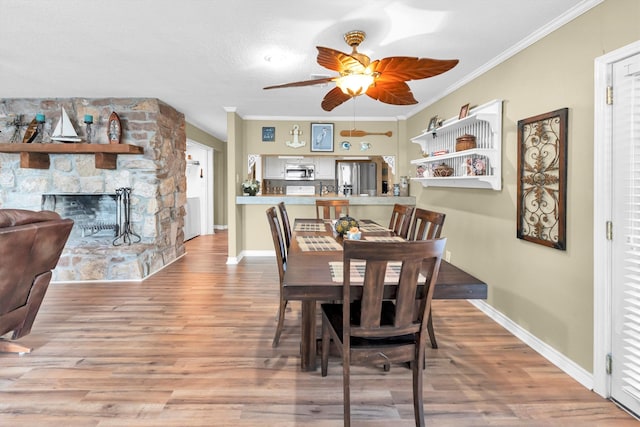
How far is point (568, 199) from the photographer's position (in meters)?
2.15

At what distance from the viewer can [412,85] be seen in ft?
12.5

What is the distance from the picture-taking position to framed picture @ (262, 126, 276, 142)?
219 inches

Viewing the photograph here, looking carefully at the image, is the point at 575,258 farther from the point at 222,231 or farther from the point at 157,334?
the point at 222,231

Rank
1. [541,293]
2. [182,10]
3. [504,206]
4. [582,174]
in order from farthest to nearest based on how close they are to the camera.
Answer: [504,206] → [541,293] → [182,10] → [582,174]

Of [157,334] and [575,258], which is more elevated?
[575,258]

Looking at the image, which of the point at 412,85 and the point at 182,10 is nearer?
the point at 182,10

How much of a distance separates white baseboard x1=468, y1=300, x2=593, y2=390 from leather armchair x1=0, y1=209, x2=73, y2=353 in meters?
3.43

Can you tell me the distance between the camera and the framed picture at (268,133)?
18.3 ft

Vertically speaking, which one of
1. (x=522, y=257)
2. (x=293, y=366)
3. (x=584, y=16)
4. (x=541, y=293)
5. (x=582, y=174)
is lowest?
(x=293, y=366)

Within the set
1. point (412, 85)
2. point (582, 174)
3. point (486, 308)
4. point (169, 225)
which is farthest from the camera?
point (169, 225)

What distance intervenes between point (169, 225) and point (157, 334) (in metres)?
2.57

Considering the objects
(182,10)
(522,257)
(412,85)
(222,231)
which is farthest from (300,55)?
(222,231)

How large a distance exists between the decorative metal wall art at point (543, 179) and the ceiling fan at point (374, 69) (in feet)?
2.81

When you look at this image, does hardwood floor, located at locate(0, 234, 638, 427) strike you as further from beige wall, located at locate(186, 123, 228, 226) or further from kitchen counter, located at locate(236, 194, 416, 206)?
beige wall, located at locate(186, 123, 228, 226)
